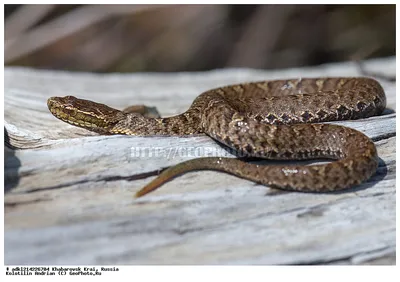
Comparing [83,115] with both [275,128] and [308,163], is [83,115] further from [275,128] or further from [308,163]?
[308,163]

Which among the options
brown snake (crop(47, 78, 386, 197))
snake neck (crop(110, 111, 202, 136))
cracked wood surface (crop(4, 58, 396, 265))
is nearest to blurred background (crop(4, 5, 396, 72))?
brown snake (crop(47, 78, 386, 197))

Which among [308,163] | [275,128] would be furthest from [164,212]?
[308,163]

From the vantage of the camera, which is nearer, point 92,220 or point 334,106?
point 92,220

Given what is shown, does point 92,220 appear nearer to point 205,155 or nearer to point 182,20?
point 205,155

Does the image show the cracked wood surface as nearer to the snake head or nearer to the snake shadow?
the snake shadow

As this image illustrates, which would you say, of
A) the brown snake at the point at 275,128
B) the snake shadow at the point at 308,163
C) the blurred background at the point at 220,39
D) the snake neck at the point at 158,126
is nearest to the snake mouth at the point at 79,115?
the brown snake at the point at 275,128
